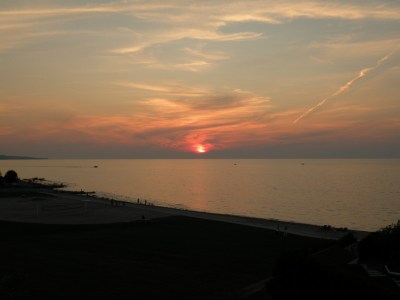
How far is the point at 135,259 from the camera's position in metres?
31.0

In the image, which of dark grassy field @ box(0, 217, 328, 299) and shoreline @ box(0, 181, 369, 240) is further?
shoreline @ box(0, 181, 369, 240)

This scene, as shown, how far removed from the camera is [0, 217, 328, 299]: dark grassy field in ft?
77.2

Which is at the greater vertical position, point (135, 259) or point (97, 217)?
point (97, 217)

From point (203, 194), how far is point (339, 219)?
2153 inches

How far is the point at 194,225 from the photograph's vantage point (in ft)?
161

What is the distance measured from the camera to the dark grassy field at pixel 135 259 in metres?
23.5

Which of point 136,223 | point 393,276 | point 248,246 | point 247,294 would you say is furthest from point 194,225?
point 393,276

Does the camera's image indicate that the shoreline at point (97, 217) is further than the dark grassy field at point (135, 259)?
Yes

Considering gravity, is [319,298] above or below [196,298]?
above

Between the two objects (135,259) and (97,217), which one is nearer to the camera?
(135,259)

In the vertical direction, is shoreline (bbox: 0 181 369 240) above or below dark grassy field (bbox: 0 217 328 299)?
above

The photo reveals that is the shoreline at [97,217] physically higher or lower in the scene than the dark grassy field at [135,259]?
higher

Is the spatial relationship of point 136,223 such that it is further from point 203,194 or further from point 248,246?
point 203,194

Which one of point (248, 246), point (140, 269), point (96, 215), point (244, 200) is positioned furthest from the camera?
point (244, 200)
